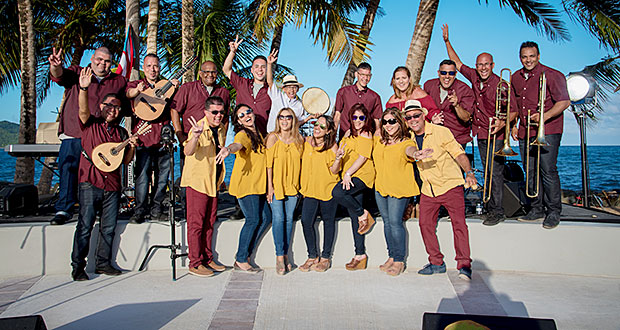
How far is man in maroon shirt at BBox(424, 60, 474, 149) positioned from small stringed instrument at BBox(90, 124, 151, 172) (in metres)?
3.33

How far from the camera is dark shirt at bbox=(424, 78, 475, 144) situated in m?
5.70

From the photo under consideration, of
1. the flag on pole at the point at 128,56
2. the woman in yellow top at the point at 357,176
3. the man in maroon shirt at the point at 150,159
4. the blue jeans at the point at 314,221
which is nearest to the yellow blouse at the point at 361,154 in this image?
the woman in yellow top at the point at 357,176

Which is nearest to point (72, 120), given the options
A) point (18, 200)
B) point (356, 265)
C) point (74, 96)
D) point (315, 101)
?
point (74, 96)

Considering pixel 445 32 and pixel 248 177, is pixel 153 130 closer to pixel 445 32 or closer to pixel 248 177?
pixel 248 177

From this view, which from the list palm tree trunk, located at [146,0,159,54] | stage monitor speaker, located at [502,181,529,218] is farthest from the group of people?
palm tree trunk, located at [146,0,159,54]

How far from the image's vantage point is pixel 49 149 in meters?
6.06

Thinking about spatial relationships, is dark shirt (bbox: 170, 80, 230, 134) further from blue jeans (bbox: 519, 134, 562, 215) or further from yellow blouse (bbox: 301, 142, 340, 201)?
blue jeans (bbox: 519, 134, 562, 215)

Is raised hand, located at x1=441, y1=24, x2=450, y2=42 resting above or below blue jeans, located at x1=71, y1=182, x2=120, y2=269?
above

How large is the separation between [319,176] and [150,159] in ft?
6.78

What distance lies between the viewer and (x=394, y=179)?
5148 millimetres

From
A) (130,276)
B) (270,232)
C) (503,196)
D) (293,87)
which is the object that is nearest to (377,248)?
(270,232)

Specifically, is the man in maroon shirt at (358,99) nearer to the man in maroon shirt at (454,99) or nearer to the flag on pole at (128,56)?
the man in maroon shirt at (454,99)

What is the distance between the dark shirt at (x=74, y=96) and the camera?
5348 mm

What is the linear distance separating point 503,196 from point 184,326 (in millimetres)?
3938
